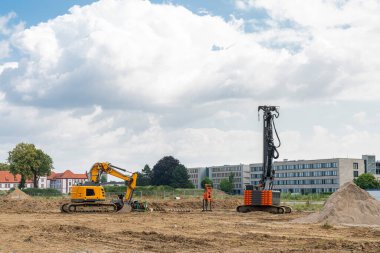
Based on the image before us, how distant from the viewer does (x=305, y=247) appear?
60.0 ft

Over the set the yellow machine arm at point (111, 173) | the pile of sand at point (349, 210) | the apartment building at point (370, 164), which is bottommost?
the pile of sand at point (349, 210)

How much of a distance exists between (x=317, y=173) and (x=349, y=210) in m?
132

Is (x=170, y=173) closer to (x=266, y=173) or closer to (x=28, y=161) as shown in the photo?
(x=28, y=161)

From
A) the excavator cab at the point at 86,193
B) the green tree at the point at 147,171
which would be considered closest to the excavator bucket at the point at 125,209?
the excavator cab at the point at 86,193

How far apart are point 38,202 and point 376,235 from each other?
4230cm

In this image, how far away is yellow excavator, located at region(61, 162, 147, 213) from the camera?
1587 inches

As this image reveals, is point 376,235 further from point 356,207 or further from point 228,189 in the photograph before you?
point 228,189

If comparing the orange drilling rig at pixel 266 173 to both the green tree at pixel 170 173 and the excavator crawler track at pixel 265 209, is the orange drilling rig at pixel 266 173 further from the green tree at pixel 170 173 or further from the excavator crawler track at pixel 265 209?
the green tree at pixel 170 173

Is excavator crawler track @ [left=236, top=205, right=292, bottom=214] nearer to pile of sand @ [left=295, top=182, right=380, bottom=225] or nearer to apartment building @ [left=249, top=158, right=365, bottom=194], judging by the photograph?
pile of sand @ [left=295, top=182, right=380, bottom=225]

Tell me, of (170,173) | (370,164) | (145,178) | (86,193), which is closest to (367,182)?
(370,164)

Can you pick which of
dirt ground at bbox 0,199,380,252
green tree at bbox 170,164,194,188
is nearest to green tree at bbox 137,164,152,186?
green tree at bbox 170,164,194,188

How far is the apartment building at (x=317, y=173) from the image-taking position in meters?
152

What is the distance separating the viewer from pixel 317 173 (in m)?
159

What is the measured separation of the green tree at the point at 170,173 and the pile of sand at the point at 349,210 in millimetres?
104104
